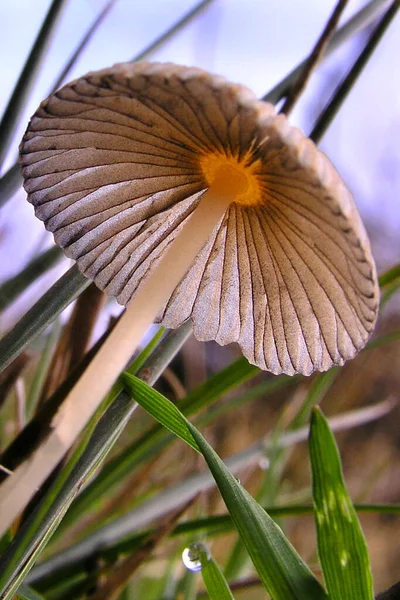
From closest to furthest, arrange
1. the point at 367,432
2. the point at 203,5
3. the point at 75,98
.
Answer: the point at 75,98 → the point at 203,5 → the point at 367,432

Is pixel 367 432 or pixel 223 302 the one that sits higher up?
pixel 223 302

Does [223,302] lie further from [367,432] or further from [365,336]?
[367,432]

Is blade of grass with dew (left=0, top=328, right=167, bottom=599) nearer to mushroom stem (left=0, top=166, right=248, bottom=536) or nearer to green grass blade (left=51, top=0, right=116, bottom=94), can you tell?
mushroom stem (left=0, top=166, right=248, bottom=536)

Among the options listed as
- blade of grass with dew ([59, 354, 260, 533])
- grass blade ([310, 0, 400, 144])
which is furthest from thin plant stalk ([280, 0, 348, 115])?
blade of grass with dew ([59, 354, 260, 533])

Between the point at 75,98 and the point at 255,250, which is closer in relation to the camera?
the point at 75,98

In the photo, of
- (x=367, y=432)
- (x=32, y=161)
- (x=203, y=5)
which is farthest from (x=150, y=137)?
(x=367, y=432)

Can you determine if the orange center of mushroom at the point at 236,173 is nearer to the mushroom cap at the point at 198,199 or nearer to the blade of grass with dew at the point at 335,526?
the mushroom cap at the point at 198,199

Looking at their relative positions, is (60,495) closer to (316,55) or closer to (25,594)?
(25,594)
